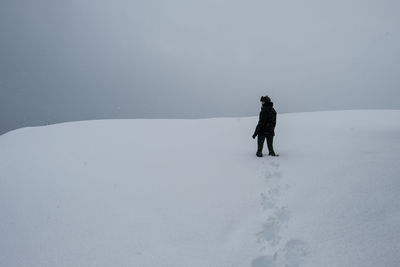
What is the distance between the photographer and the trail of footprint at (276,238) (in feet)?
13.1

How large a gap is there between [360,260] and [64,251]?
4888 mm

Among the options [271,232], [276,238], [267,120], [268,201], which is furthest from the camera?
[267,120]

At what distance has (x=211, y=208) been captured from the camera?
596 centimetres

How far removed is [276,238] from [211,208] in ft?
5.87

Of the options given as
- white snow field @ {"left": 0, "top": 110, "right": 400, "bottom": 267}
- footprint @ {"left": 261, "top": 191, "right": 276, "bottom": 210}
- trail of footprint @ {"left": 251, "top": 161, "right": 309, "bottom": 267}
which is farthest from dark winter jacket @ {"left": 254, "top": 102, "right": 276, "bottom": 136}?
footprint @ {"left": 261, "top": 191, "right": 276, "bottom": 210}

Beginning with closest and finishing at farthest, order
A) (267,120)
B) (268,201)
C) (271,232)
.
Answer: (271,232) → (268,201) → (267,120)

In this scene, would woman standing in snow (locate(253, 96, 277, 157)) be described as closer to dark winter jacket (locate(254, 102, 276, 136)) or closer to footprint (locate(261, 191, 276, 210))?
dark winter jacket (locate(254, 102, 276, 136))

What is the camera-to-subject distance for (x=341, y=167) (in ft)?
22.5

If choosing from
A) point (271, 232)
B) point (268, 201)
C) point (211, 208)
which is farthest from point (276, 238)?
point (211, 208)

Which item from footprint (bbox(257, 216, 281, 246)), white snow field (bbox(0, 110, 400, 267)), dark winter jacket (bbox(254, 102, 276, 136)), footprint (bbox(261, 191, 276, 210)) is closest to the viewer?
white snow field (bbox(0, 110, 400, 267))

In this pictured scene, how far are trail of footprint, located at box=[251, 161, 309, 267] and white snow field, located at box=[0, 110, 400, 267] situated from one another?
0.8 inches

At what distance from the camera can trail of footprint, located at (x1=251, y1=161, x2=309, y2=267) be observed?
13.1 ft

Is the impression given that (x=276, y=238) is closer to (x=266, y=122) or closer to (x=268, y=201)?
(x=268, y=201)

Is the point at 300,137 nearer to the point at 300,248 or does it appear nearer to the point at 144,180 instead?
the point at 144,180
